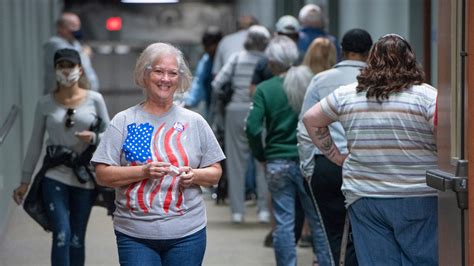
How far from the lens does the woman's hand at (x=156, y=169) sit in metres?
5.68

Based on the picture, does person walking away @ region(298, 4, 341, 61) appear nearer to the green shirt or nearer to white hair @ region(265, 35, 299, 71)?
white hair @ region(265, 35, 299, 71)

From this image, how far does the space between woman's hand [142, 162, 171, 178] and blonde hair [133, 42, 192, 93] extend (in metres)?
0.53

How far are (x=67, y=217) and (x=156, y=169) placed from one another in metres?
2.65

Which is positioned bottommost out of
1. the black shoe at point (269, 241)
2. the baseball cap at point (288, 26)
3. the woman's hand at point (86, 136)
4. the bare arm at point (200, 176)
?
the black shoe at point (269, 241)

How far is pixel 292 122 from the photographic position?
30.0 feet

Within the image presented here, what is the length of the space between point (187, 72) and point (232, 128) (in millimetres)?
6738

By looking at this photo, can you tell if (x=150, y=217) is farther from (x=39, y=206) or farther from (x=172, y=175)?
(x=39, y=206)

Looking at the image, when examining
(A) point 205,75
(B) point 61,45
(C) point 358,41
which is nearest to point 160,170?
(C) point 358,41

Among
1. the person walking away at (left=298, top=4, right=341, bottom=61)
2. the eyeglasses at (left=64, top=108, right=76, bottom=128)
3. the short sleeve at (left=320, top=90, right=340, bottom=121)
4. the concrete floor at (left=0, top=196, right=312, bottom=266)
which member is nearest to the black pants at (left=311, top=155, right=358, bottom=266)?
the short sleeve at (left=320, top=90, right=340, bottom=121)

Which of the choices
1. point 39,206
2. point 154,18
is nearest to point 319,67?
point 39,206

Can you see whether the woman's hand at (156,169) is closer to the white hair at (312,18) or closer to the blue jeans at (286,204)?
the blue jeans at (286,204)

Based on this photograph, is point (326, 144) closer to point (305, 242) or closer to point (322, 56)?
point (322, 56)

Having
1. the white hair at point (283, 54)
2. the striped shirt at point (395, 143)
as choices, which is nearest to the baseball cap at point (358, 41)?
the striped shirt at point (395, 143)

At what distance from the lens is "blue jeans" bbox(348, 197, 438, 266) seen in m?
6.41
